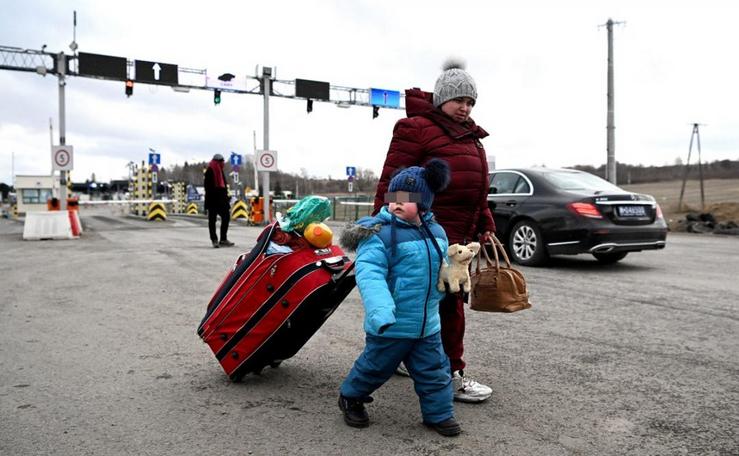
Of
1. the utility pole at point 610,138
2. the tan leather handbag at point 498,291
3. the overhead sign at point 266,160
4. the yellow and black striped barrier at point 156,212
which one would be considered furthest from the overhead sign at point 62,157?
the utility pole at point 610,138

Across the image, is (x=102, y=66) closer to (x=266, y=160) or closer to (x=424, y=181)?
(x=266, y=160)

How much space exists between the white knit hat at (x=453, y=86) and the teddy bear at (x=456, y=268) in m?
0.87

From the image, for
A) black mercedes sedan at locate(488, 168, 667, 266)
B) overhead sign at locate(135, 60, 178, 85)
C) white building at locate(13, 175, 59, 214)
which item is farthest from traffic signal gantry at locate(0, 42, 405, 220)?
white building at locate(13, 175, 59, 214)

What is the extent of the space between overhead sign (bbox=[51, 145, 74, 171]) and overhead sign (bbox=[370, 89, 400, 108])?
1286 centimetres

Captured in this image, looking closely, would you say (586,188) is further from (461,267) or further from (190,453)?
(190,453)

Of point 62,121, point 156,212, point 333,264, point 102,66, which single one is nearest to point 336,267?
point 333,264

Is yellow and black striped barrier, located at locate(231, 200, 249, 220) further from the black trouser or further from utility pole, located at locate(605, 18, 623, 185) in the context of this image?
utility pole, located at locate(605, 18, 623, 185)

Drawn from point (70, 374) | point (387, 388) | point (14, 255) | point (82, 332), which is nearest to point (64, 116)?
point (14, 255)

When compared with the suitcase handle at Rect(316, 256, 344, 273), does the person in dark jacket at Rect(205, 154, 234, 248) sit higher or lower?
higher

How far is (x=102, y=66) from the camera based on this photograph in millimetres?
20156

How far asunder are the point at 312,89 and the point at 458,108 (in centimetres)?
2202

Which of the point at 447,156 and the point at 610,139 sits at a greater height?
the point at 610,139

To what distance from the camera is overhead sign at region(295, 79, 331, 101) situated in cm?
2427

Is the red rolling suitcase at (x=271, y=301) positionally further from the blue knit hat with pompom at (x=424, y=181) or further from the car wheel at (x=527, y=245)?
the car wheel at (x=527, y=245)
